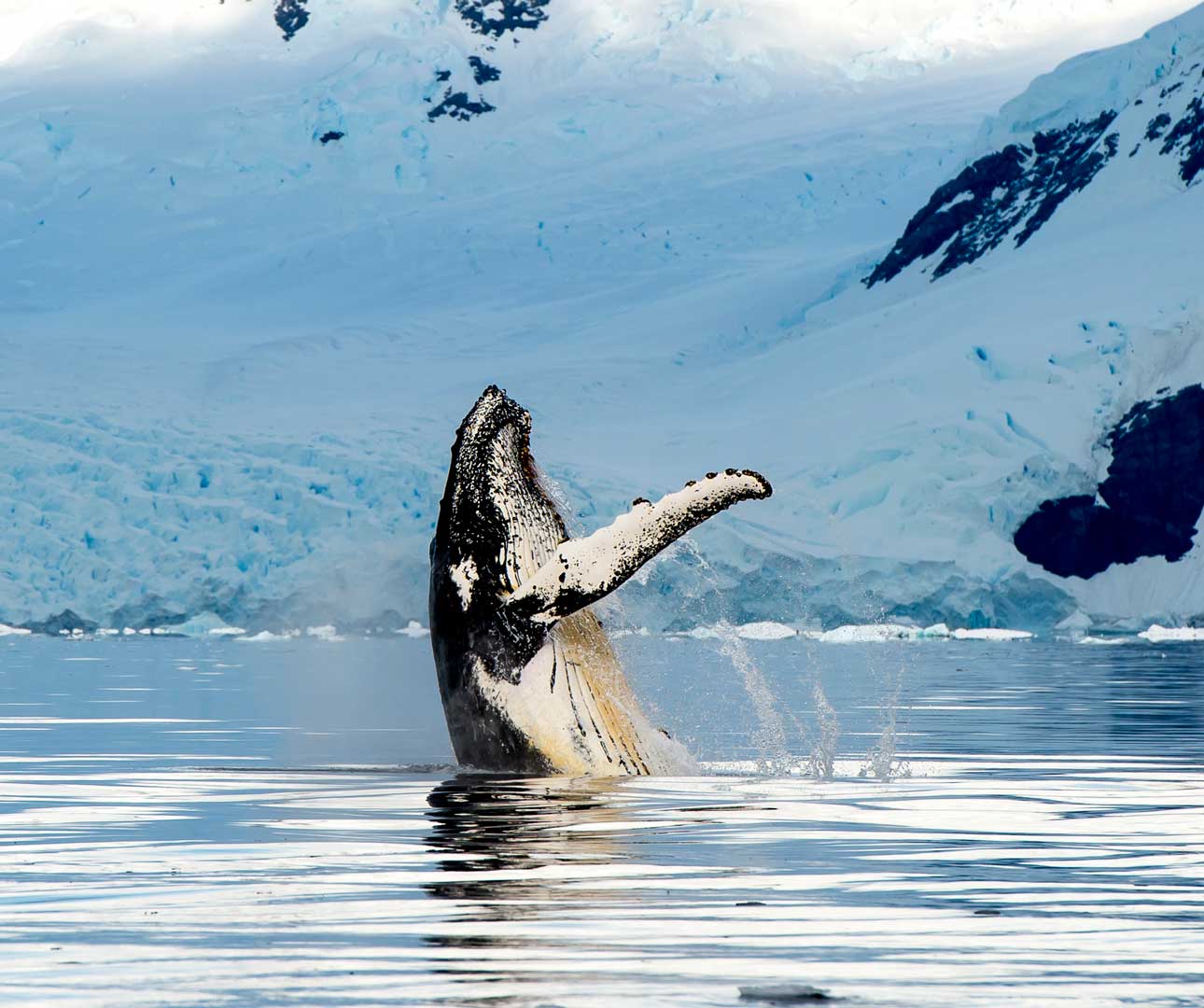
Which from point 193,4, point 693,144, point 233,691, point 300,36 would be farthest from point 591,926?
point 193,4

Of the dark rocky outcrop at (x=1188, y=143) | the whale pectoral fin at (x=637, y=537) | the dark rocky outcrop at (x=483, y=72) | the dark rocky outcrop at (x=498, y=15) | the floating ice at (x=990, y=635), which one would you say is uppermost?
the dark rocky outcrop at (x=498, y=15)

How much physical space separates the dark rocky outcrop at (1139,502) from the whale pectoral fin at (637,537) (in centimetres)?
3809

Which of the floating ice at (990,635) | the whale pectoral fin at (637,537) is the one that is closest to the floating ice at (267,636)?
the floating ice at (990,635)

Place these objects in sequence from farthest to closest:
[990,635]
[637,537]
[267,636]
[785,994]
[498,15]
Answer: [498,15] < [267,636] < [990,635] < [637,537] < [785,994]

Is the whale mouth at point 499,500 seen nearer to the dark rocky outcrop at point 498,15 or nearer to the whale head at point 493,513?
the whale head at point 493,513

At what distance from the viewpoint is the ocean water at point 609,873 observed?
15.6ft

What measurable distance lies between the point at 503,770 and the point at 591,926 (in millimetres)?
4678

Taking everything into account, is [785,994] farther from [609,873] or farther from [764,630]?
[764,630]

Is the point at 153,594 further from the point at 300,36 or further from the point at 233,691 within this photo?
the point at 300,36

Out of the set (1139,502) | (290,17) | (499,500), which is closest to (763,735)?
(499,500)

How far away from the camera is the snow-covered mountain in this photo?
4516 centimetres

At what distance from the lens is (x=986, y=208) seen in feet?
216

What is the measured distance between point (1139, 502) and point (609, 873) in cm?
4525

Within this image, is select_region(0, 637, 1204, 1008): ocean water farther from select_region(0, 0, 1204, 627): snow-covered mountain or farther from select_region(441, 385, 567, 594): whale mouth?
select_region(0, 0, 1204, 627): snow-covered mountain
